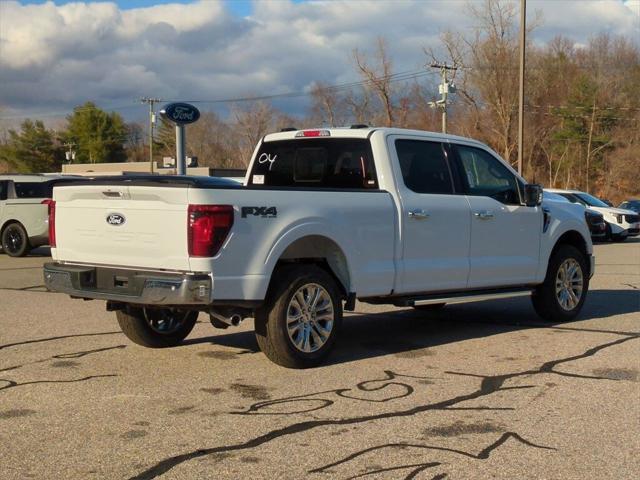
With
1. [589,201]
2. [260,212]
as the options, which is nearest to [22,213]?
[260,212]

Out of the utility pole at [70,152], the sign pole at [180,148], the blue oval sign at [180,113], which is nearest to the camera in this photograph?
the blue oval sign at [180,113]

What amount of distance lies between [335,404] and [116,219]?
239 centimetres

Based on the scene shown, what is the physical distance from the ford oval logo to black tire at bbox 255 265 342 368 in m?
1.33

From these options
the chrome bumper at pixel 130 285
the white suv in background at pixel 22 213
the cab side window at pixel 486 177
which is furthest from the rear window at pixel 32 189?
the cab side window at pixel 486 177

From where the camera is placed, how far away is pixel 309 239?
696cm

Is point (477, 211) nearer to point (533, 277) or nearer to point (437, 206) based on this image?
point (437, 206)

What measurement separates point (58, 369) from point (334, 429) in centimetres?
286

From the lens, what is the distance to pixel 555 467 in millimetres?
4520

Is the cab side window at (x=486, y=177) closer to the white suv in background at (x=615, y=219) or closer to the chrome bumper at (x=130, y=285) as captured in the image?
the chrome bumper at (x=130, y=285)

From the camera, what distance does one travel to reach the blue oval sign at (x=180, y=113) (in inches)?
810

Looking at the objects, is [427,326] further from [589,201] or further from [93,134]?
[93,134]

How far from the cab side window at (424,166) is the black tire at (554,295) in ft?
6.56

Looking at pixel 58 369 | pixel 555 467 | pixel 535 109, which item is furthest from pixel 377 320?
pixel 535 109

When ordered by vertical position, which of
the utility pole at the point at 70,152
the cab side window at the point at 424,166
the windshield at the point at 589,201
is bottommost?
the windshield at the point at 589,201
